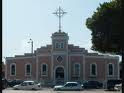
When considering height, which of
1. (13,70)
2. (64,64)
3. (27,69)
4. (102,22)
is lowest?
(13,70)

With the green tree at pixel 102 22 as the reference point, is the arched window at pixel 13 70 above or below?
below

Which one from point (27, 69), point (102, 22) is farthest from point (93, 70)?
point (102, 22)

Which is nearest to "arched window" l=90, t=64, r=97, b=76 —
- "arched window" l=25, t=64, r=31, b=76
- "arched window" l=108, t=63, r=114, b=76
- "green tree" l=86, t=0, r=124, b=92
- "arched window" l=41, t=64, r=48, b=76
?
"arched window" l=108, t=63, r=114, b=76

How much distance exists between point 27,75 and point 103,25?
5502 cm

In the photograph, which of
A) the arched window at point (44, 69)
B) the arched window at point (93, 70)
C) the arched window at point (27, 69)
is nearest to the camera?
the arched window at point (44, 69)

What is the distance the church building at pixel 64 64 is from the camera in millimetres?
79750

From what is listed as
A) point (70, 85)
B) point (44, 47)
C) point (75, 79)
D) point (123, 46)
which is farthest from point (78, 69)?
point (123, 46)

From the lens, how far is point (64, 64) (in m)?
80.0

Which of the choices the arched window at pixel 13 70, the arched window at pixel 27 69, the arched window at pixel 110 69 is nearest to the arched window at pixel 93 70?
the arched window at pixel 110 69

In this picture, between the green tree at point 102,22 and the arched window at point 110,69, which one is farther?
the arched window at point 110,69

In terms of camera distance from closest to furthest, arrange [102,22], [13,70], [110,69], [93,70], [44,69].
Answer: [102,22] < [44,69] < [93,70] < [110,69] < [13,70]

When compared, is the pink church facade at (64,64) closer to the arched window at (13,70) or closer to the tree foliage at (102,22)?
the arched window at (13,70)

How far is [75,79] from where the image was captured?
266ft

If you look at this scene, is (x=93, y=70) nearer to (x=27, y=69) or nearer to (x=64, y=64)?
(x=64, y=64)
